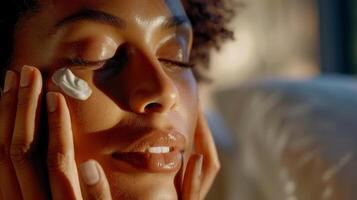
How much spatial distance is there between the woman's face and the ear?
0.18 meters

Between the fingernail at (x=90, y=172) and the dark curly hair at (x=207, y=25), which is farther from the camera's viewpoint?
the dark curly hair at (x=207, y=25)

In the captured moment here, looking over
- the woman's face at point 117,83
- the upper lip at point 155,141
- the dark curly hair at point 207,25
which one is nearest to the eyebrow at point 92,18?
the woman's face at point 117,83

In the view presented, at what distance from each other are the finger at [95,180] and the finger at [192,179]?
0.10 m

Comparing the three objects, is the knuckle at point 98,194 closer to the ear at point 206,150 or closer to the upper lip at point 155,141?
the upper lip at point 155,141

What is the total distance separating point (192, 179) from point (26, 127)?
0.20 meters

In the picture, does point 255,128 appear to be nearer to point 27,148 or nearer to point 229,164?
point 229,164

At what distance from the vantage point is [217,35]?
3.11 ft

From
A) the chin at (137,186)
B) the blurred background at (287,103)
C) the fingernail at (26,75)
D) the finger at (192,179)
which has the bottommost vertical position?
the blurred background at (287,103)

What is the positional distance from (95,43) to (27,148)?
13cm

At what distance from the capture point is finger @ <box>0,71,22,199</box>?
66 cm

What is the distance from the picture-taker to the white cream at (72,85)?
643 millimetres

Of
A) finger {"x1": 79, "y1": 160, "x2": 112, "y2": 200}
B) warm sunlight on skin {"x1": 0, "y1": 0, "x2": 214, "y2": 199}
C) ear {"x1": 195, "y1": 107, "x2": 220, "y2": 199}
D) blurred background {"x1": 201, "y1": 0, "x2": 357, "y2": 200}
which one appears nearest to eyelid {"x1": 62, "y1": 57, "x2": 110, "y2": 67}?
warm sunlight on skin {"x1": 0, "y1": 0, "x2": 214, "y2": 199}

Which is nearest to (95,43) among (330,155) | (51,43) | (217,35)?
(51,43)

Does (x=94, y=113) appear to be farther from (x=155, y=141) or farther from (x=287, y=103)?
(x=287, y=103)
